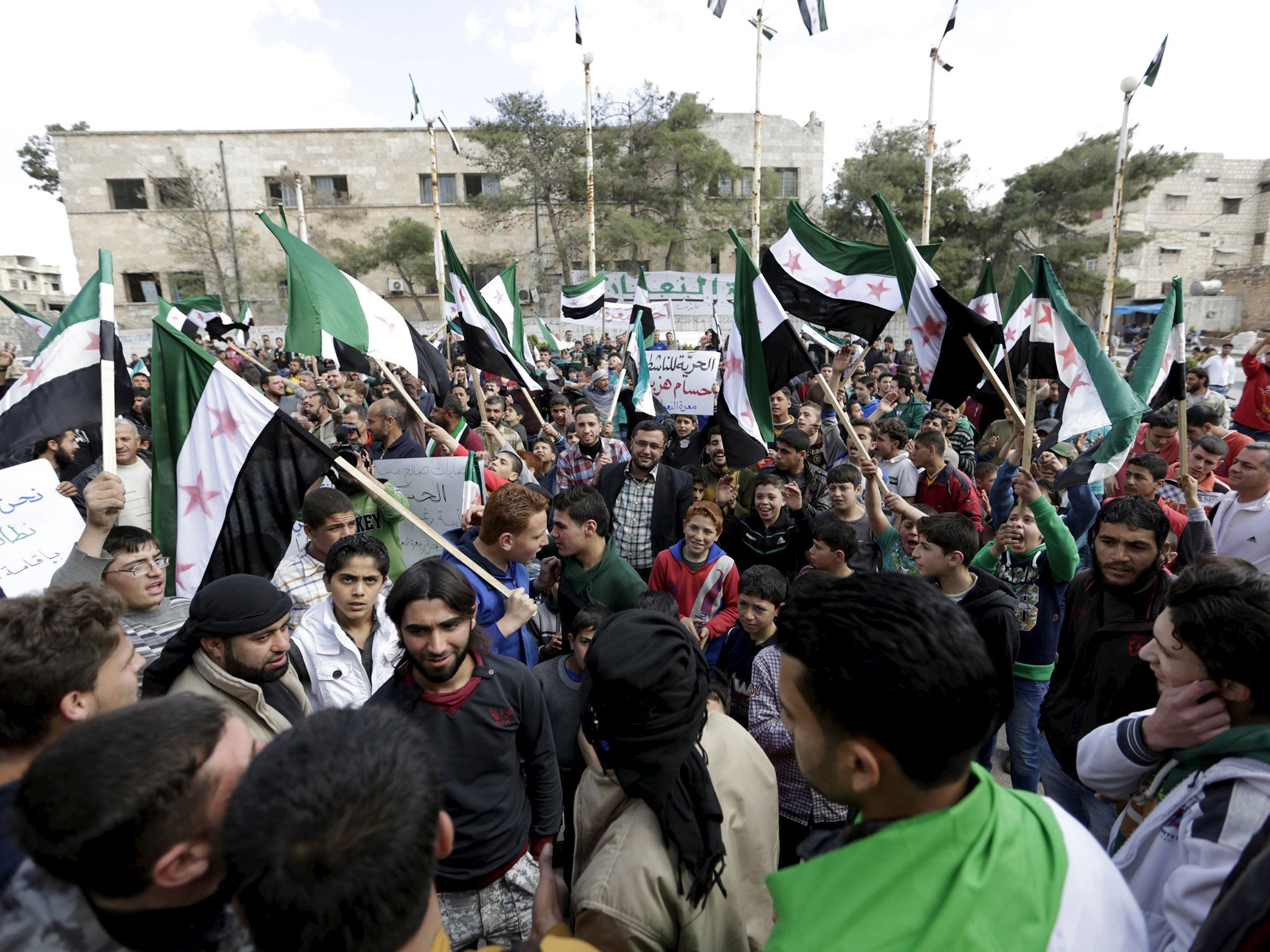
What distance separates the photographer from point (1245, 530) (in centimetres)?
391

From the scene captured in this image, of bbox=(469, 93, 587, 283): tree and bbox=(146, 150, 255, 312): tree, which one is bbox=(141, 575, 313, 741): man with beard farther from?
bbox=(146, 150, 255, 312): tree

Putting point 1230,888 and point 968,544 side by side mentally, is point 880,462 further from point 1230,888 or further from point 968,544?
point 1230,888

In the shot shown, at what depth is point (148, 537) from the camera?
311 cm

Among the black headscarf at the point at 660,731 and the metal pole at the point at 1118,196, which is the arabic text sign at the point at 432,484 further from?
the metal pole at the point at 1118,196

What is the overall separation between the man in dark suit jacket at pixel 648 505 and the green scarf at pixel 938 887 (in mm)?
3774

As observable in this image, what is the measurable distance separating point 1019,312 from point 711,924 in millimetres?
5735

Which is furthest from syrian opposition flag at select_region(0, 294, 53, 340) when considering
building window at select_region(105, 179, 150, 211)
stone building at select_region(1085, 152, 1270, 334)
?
stone building at select_region(1085, 152, 1270, 334)

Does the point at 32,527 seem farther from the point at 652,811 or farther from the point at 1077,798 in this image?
the point at 1077,798

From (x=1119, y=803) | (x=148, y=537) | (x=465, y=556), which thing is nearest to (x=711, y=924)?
(x=1119, y=803)

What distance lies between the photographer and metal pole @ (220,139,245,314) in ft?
112

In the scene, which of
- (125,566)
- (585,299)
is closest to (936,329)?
(125,566)

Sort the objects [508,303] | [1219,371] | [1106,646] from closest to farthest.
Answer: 1. [1106,646]
2. [508,303]
3. [1219,371]

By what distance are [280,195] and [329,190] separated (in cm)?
239

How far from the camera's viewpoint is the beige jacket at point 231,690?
2.18 metres
